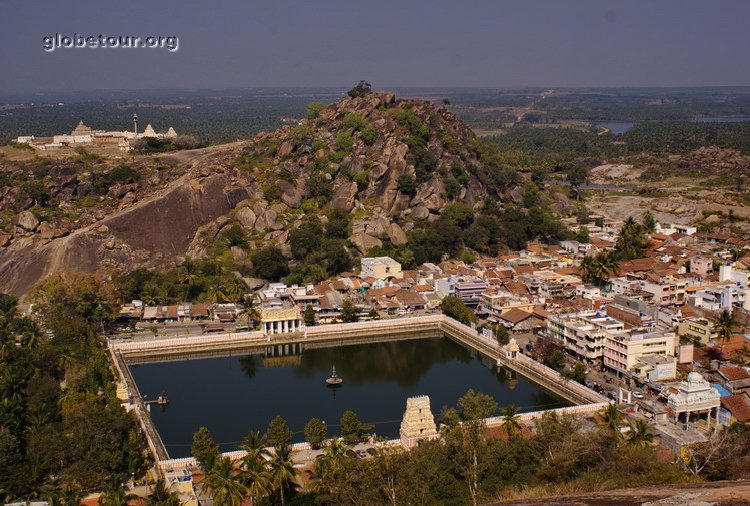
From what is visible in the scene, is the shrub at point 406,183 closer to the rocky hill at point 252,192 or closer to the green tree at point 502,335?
the rocky hill at point 252,192

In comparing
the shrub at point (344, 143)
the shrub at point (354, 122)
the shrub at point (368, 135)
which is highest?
the shrub at point (354, 122)

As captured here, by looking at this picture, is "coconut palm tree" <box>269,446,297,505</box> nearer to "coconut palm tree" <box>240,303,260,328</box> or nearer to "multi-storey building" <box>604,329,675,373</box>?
"multi-storey building" <box>604,329,675,373</box>

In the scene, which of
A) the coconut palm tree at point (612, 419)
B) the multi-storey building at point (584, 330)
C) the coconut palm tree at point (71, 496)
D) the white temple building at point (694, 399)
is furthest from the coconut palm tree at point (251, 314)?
the white temple building at point (694, 399)

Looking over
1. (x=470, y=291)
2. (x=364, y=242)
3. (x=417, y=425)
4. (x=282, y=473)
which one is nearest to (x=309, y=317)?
(x=470, y=291)

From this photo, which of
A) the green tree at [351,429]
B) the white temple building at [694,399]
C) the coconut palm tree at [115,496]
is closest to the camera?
the coconut palm tree at [115,496]

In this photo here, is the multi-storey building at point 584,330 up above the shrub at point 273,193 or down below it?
below

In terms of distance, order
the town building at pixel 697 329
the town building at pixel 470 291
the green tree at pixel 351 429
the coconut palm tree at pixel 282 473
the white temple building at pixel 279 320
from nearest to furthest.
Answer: the coconut palm tree at pixel 282 473 → the green tree at pixel 351 429 → the town building at pixel 697 329 → the white temple building at pixel 279 320 → the town building at pixel 470 291

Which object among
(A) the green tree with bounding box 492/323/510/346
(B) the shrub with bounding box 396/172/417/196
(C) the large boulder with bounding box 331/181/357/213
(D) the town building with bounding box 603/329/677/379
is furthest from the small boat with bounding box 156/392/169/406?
(B) the shrub with bounding box 396/172/417/196

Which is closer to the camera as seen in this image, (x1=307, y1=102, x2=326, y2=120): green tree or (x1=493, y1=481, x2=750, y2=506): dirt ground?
(x1=493, y1=481, x2=750, y2=506): dirt ground

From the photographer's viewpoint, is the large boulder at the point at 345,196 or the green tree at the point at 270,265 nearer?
the green tree at the point at 270,265
